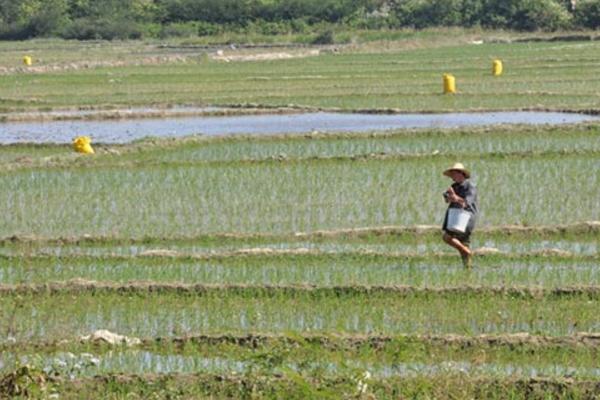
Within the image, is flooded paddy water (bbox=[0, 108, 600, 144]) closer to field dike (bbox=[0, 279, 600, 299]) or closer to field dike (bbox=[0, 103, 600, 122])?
field dike (bbox=[0, 103, 600, 122])

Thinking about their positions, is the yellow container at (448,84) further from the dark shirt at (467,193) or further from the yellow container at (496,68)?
the dark shirt at (467,193)

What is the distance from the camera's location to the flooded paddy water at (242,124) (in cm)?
1972

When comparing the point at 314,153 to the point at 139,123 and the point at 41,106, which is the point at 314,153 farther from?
the point at 41,106

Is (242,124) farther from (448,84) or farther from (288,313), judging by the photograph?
(288,313)

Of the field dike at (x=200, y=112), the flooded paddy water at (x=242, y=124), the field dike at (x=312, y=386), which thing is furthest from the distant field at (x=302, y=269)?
the field dike at (x=200, y=112)

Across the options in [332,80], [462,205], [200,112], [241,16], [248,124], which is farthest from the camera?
[241,16]

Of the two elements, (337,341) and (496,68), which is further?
(496,68)

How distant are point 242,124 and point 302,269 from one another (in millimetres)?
10938

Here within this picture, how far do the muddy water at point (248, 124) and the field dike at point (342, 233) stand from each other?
7397mm

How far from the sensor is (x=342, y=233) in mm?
11477

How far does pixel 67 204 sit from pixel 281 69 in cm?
2058

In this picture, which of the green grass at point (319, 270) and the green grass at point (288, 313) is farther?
the green grass at point (319, 270)

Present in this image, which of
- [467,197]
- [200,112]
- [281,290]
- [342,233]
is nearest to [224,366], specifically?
[281,290]

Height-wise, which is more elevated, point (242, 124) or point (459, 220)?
point (459, 220)
